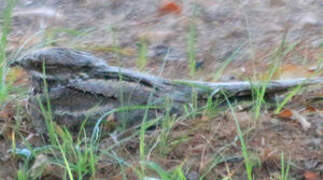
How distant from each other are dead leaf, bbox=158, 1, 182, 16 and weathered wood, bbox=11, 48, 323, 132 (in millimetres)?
1417

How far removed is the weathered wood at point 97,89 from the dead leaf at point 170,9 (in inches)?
55.8

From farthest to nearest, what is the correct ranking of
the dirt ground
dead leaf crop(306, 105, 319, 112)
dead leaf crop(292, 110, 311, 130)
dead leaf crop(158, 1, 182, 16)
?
dead leaf crop(158, 1, 182, 16)
dead leaf crop(306, 105, 319, 112)
dead leaf crop(292, 110, 311, 130)
the dirt ground

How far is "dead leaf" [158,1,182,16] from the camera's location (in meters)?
4.16

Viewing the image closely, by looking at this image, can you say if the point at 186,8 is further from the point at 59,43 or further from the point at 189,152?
the point at 189,152

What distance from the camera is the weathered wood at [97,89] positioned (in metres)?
2.74

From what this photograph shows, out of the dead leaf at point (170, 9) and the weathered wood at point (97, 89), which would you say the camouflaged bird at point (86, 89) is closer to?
the weathered wood at point (97, 89)

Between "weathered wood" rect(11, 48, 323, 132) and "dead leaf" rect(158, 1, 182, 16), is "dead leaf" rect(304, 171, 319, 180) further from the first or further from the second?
"dead leaf" rect(158, 1, 182, 16)

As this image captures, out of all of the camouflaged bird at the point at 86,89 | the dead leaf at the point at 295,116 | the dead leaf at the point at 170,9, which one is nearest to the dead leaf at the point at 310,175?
the dead leaf at the point at 295,116

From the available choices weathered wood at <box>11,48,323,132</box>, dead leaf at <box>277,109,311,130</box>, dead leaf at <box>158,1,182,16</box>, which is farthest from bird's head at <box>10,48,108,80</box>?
dead leaf at <box>158,1,182,16</box>

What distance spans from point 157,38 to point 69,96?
1227 mm

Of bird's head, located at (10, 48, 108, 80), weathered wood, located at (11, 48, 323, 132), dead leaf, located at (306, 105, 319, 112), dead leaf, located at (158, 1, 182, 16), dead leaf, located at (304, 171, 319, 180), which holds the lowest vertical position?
dead leaf, located at (304, 171, 319, 180)

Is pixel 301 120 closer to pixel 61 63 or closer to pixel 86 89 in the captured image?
pixel 86 89

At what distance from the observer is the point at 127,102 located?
2744 millimetres

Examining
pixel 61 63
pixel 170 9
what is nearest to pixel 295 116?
pixel 61 63
